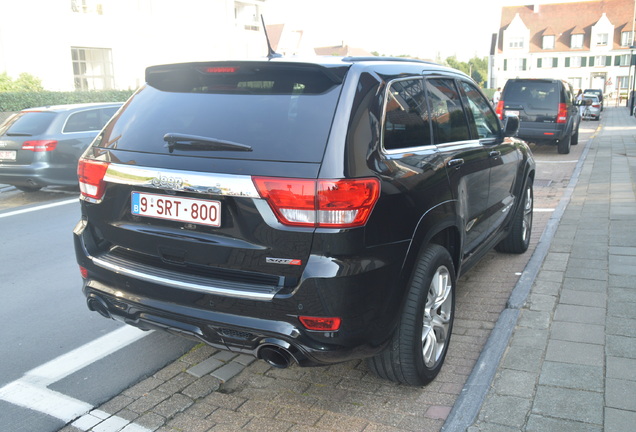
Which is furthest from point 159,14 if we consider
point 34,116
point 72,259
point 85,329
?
point 85,329

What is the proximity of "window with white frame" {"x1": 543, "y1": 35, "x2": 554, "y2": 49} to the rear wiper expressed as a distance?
9212 cm

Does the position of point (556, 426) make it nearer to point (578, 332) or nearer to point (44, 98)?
point (578, 332)

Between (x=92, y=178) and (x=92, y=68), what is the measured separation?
30.2 metres

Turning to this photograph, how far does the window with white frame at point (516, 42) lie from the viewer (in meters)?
86.3

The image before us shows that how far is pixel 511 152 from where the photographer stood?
17.2ft

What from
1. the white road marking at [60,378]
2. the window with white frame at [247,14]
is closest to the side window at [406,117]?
the white road marking at [60,378]

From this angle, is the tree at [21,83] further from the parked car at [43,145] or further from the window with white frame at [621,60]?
the window with white frame at [621,60]

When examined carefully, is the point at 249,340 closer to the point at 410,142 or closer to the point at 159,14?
the point at 410,142

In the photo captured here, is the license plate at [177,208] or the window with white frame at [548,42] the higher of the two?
the window with white frame at [548,42]

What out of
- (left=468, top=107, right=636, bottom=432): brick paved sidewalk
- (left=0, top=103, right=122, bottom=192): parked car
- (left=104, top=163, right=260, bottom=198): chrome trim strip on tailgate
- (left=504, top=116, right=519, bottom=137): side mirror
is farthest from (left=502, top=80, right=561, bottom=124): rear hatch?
(left=104, top=163, right=260, bottom=198): chrome trim strip on tailgate

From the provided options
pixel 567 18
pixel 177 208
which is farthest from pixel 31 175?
pixel 567 18

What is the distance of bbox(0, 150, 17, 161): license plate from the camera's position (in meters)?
10.0

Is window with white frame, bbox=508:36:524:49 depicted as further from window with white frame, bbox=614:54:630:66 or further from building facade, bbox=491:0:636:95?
window with white frame, bbox=614:54:630:66

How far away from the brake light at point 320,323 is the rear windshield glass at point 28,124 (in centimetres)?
898
